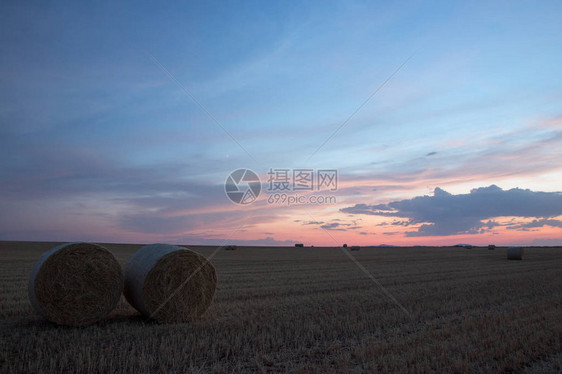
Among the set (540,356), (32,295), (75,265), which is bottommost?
(540,356)

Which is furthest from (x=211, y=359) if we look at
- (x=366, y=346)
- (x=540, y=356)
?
(x=540, y=356)

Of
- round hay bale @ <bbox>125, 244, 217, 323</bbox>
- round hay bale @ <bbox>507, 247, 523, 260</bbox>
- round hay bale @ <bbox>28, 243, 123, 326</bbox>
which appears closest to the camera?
round hay bale @ <bbox>28, 243, 123, 326</bbox>

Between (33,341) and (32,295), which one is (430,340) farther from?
(32,295)

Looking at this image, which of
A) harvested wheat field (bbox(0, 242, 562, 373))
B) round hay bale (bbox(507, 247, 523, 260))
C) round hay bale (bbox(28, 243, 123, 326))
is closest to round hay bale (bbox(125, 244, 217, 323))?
harvested wheat field (bbox(0, 242, 562, 373))

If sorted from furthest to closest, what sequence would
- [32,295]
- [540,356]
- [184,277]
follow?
[184,277] → [32,295] → [540,356]

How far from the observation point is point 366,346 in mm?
6211

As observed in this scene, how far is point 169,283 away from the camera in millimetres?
8531

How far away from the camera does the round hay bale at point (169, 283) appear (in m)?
8.20

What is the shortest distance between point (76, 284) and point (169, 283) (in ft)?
5.63

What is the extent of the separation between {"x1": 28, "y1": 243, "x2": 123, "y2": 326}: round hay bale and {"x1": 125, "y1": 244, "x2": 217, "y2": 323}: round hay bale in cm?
46

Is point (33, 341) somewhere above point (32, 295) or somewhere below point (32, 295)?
below

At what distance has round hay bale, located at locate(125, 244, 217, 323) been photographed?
26.9ft

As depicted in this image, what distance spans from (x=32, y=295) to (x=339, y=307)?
6140 millimetres

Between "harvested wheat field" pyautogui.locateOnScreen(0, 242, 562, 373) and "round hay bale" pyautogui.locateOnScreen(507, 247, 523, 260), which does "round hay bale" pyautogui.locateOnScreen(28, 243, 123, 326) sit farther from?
"round hay bale" pyautogui.locateOnScreen(507, 247, 523, 260)
